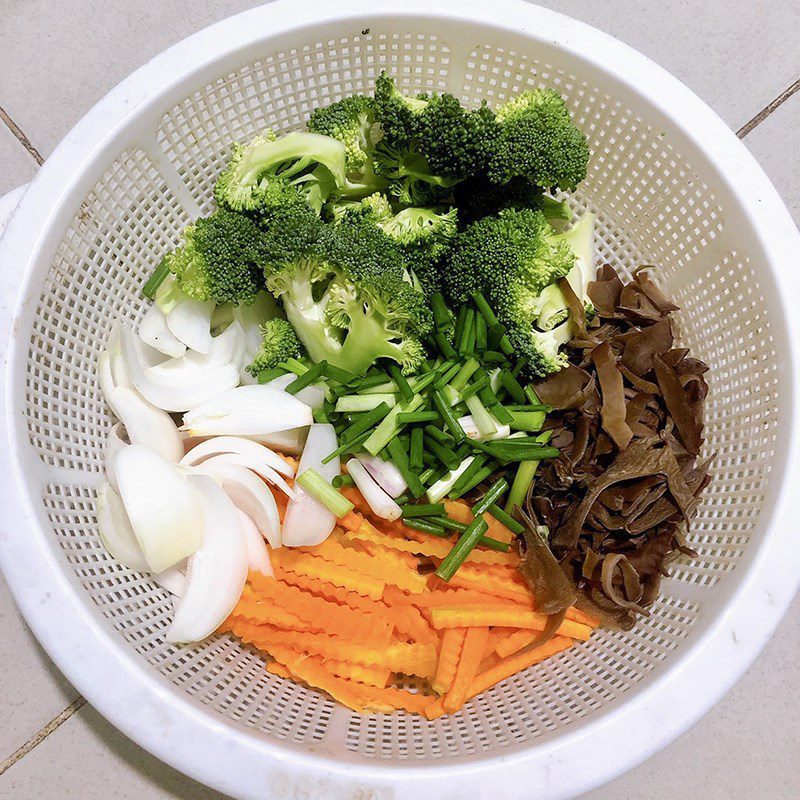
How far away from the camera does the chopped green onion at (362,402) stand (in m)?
1.12

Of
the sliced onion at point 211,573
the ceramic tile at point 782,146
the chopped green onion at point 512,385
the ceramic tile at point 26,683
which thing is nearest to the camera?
the sliced onion at point 211,573

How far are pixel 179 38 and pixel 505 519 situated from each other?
117 cm

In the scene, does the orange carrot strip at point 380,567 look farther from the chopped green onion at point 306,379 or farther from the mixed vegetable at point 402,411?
the chopped green onion at point 306,379

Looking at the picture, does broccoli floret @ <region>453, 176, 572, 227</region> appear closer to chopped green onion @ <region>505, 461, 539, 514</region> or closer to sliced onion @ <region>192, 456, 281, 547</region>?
chopped green onion @ <region>505, 461, 539, 514</region>

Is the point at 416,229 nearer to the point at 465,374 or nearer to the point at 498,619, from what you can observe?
the point at 465,374

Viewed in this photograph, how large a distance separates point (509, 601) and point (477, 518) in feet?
0.53

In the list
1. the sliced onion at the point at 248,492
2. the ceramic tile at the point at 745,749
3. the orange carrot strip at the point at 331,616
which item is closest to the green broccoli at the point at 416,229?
the sliced onion at the point at 248,492

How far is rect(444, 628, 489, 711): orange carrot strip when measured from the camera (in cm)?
105

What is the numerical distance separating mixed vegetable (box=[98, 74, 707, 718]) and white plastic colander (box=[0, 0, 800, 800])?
0.20 feet

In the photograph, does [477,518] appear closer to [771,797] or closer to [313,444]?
[313,444]

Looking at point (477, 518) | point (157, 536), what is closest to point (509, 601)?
point (477, 518)

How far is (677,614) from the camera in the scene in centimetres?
110

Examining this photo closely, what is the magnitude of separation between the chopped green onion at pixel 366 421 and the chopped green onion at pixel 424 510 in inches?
6.0

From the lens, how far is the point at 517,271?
1.07 metres
